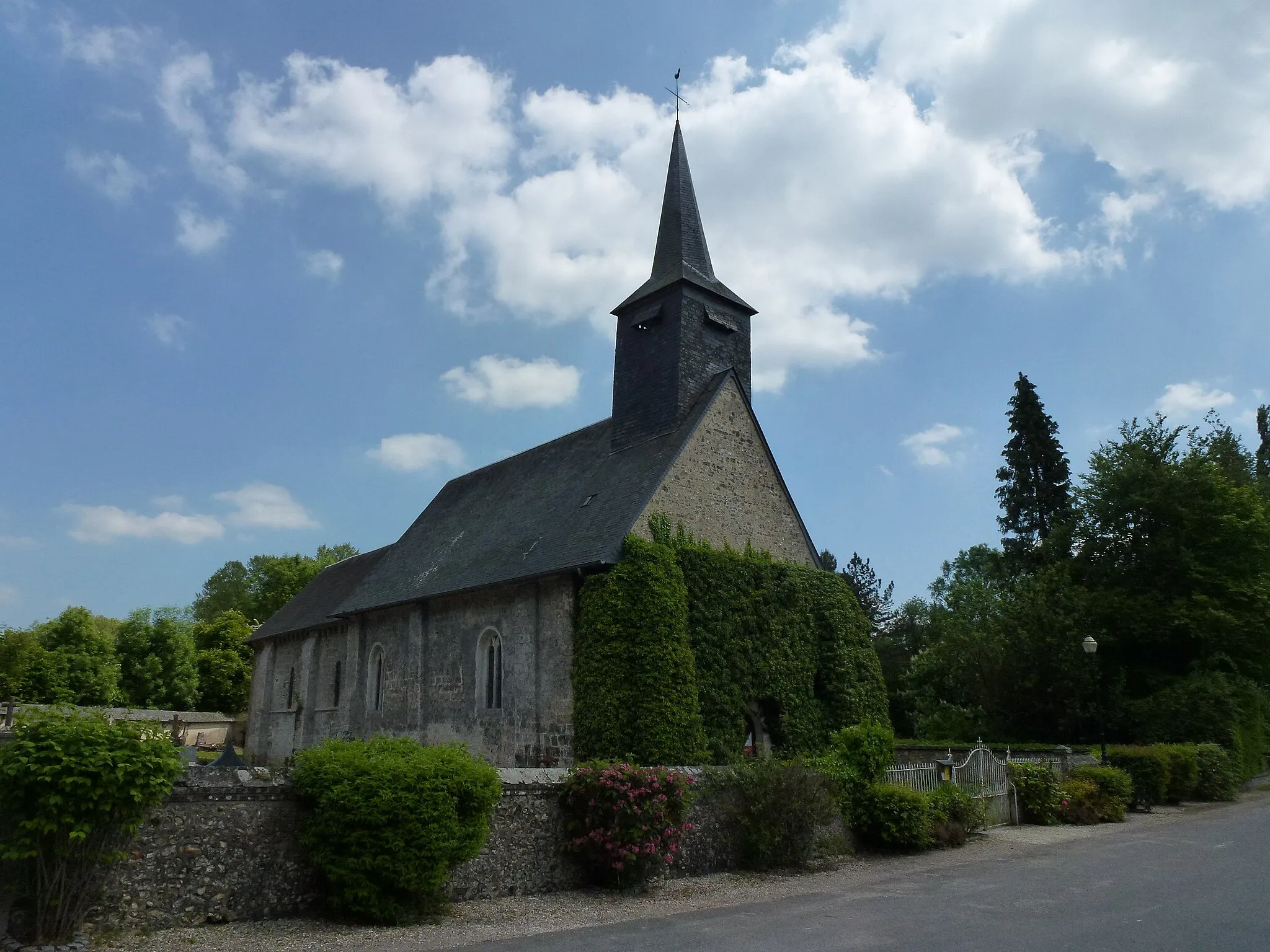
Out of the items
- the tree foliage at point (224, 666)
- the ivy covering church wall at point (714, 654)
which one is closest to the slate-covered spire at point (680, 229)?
the ivy covering church wall at point (714, 654)

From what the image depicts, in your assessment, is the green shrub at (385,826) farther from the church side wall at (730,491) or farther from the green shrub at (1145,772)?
the green shrub at (1145,772)

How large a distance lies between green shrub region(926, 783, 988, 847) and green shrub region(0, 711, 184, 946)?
12.0m

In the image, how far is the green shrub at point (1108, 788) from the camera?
61.8 feet

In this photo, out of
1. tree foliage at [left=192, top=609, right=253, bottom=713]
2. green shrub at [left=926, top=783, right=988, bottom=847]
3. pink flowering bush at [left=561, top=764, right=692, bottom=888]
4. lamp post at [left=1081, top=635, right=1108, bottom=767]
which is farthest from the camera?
tree foliage at [left=192, top=609, right=253, bottom=713]

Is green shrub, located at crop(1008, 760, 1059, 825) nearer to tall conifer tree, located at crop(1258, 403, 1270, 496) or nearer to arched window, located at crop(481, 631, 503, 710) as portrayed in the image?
arched window, located at crop(481, 631, 503, 710)

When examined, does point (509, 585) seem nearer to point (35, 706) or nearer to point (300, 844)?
point (300, 844)

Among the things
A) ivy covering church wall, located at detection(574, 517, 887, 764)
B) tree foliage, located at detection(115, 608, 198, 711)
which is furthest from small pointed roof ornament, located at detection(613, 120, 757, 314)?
tree foliage, located at detection(115, 608, 198, 711)

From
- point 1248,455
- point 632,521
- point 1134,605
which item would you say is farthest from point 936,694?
point 632,521

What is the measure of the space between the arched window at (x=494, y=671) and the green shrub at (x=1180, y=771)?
16096 mm

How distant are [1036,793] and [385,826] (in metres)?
14.7

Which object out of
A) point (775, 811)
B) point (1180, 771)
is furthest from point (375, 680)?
point (1180, 771)

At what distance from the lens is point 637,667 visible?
1672 centimetres

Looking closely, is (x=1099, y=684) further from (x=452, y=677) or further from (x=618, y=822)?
(x=618, y=822)

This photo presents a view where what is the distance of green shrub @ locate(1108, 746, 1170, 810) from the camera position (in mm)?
20984
